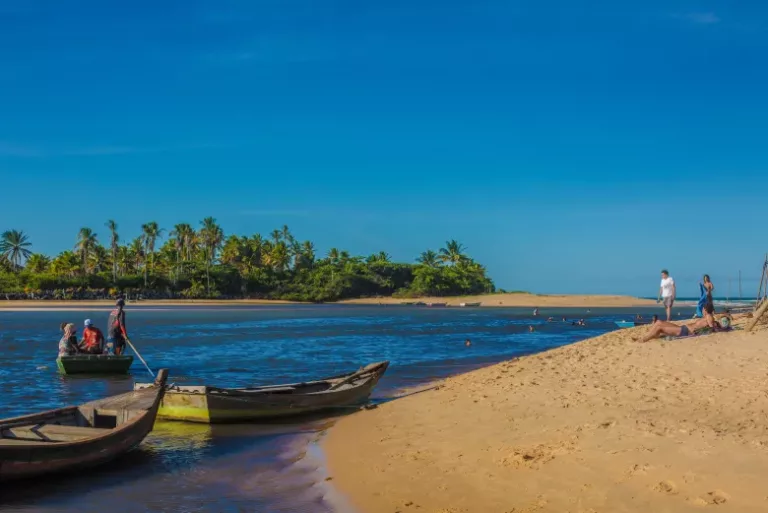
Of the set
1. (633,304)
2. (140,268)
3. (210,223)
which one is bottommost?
(633,304)

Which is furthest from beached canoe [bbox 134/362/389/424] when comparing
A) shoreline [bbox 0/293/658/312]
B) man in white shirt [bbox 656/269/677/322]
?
shoreline [bbox 0/293/658/312]

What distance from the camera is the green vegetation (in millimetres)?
105062

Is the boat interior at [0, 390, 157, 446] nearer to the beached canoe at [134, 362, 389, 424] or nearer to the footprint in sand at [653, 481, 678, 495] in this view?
the beached canoe at [134, 362, 389, 424]

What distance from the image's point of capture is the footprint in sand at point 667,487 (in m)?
6.84

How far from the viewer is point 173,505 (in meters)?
8.37

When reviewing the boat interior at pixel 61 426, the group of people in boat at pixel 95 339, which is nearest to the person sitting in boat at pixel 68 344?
the group of people in boat at pixel 95 339

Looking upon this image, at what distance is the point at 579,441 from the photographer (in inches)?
346

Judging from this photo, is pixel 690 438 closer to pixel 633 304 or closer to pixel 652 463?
pixel 652 463

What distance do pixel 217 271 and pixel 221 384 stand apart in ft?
323

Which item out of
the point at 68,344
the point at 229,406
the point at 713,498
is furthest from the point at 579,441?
the point at 68,344

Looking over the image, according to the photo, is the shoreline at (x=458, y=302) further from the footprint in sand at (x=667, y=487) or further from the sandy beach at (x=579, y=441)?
the footprint in sand at (x=667, y=487)

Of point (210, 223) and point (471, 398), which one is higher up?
point (210, 223)

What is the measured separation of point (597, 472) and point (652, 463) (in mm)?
648

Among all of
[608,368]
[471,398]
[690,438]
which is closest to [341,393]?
[471,398]
